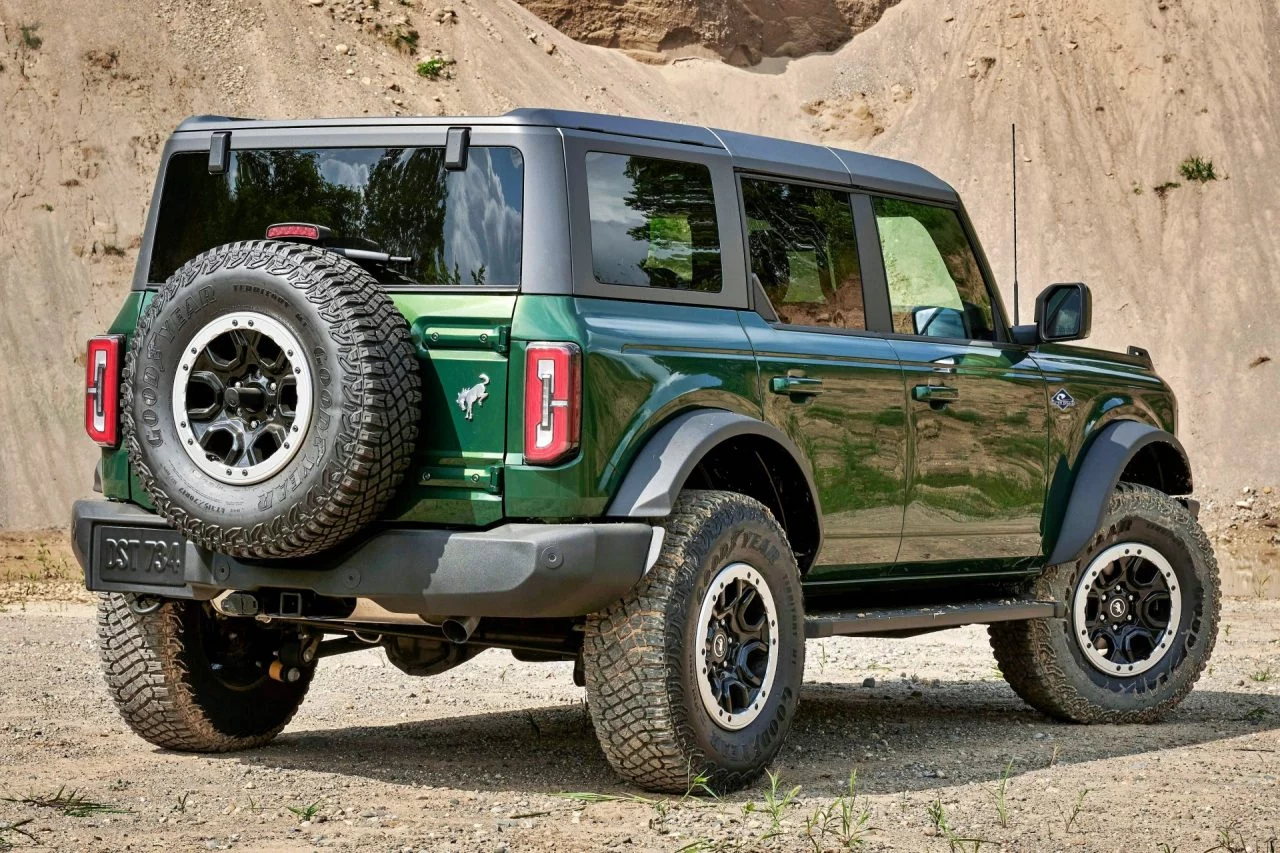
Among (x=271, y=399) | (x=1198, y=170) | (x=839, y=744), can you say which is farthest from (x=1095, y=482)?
(x=1198, y=170)

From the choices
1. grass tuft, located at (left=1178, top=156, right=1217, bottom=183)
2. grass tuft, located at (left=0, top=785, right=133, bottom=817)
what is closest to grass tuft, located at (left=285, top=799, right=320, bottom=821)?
grass tuft, located at (left=0, top=785, right=133, bottom=817)

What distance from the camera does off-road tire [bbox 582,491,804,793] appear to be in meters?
5.38

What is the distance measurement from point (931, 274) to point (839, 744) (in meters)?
1.99

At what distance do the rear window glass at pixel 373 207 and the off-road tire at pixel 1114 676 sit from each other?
329 cm

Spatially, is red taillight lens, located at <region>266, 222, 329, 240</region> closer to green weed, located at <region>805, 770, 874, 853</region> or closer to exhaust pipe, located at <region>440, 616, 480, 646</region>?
exhaust pipe, located at <region>440, 616, 480, 646</region>

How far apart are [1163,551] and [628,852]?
399 centimetres

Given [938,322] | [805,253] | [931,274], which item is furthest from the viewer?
[931,274]

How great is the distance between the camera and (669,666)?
Result: 212 inches

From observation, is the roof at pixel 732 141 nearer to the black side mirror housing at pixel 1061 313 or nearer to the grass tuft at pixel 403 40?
the black side mirror housing at pixel 1061 313

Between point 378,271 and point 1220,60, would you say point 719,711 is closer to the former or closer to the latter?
point 378,271

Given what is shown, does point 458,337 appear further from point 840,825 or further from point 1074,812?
point 1074,812

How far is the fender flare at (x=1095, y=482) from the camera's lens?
7.49 meters

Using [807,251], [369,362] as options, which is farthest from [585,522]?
[807,251]

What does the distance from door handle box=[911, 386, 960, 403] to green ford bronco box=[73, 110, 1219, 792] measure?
0.06 ft
